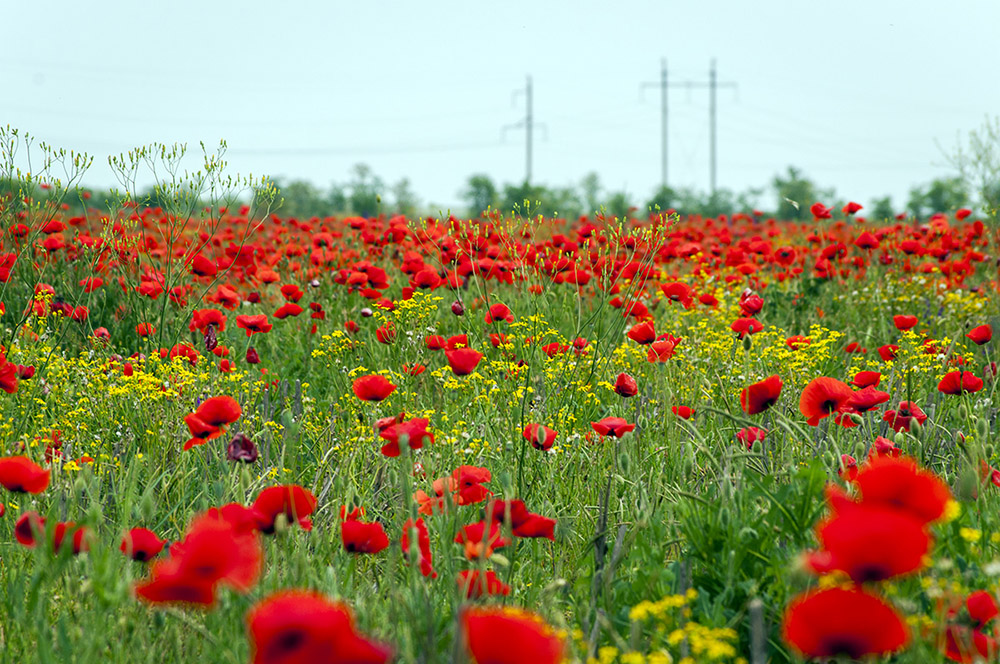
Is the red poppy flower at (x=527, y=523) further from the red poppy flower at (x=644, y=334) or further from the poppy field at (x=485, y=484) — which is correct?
the red poppy flower at (x=644, y=334)

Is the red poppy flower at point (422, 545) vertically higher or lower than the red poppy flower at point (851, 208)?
lower

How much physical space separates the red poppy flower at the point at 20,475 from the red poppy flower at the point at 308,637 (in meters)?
0.89

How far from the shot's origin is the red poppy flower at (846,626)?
3.19 ft

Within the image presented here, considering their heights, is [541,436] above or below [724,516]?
above

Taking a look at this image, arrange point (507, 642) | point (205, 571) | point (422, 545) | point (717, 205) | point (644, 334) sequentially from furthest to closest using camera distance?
1. point (717, 205)
2. point (644, 334)
3. point (422, 545)
4. point (205, 571)
5. point (507, 642)

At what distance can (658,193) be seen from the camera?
22.5m

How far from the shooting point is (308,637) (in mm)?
939

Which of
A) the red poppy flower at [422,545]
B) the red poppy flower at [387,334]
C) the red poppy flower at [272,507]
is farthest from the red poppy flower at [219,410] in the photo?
the red poppy flower at [387,334]

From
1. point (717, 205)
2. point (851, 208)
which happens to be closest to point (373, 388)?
point (851, 208)

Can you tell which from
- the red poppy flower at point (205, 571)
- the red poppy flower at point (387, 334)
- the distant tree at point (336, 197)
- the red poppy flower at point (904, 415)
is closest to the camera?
the red poppy flower at point (205, 571)

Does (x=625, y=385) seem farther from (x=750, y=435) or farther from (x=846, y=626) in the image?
(x=846, y=626)

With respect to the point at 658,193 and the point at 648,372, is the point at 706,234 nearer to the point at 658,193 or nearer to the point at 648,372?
the point at 648,372

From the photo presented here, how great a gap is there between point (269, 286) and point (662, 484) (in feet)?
12.9

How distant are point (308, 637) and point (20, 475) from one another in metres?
0.96
